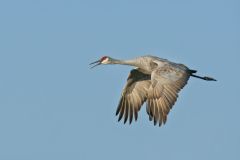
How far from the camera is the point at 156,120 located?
1193 inches

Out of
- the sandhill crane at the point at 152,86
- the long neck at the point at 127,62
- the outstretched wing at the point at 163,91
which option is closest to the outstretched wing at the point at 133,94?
the sandhill crane at the point at 152,86

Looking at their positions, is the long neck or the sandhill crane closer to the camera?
the sandhill crane

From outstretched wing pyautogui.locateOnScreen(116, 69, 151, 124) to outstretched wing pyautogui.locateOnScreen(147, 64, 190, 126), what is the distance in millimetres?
3260

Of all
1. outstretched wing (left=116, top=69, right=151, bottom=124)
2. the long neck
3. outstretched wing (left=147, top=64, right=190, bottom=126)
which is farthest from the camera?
outstretched wing (left=116, top=69, right=151, bottom=124)

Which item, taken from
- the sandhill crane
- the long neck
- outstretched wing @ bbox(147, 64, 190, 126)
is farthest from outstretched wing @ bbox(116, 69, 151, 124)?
outstretched wing @ bbox(147, 64, 190, 126)

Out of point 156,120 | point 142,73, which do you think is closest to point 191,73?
point 142,73

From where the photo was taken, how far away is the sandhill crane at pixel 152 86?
99.1 feet

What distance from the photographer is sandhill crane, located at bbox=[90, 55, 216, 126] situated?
3022 cm

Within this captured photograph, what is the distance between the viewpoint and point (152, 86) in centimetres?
3081

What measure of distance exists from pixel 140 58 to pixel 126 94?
222cm

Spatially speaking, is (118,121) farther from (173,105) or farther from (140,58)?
(173,105)

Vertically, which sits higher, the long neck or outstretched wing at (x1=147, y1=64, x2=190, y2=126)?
the long neck

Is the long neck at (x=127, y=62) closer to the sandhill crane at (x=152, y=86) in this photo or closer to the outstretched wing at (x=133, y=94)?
the sandhill crane at (x=152, y=86)

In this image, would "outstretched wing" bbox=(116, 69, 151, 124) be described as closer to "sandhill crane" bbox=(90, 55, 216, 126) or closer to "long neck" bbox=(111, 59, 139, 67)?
"sandhill crane" bbox=(90, 55, 216, 126)
